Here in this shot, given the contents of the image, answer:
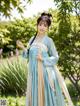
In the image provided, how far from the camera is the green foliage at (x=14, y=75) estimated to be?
29.8 ft

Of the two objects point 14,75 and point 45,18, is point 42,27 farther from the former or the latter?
point 14,75

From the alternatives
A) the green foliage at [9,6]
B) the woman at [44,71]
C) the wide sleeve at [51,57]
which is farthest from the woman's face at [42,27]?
the green foliage at [9,6]

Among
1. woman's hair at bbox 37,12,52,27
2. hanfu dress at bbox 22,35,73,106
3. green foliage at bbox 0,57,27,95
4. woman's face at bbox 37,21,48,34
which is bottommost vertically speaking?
green foliage at bbox 0,57,27,95

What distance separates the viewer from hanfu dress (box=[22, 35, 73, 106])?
5.39 m

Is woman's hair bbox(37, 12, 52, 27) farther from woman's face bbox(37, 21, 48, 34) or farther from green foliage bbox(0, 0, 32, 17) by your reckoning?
green foliage bbox(0, 0, 32, 17)

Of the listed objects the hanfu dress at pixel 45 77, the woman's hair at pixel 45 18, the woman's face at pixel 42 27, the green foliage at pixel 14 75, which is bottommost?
the green foliage at pixel 14 75

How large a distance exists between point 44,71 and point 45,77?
0.09 metres

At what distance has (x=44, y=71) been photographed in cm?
545

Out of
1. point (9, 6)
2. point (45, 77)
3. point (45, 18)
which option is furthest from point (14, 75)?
point (45, 18)

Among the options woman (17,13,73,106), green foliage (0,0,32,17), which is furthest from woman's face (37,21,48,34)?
green foliage (0,0,32,17)

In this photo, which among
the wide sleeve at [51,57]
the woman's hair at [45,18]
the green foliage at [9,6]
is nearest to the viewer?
the wide sleeve at [51,57]

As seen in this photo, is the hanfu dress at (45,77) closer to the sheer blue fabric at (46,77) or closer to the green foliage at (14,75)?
the sheer blue fabric at (46,77)

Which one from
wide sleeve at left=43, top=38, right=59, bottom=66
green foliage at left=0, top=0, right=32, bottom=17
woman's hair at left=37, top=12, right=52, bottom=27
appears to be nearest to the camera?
wide sleeve at left=43, top=38, right=59, bottom=66

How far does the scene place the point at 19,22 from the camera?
21.9m
